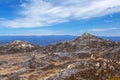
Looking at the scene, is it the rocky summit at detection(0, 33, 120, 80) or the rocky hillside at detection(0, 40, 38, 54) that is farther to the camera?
the rocky hillside at detection(0, 40, 38, 54)

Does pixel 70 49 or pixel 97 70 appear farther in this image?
pixel 70 49

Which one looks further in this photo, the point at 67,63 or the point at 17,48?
the point at 17,48

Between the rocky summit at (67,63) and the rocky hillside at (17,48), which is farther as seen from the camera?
the rocky hillside at (17,48)

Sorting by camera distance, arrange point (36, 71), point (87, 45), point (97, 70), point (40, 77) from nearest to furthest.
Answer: point (97, 70), point (40, 77), point (36, 71), point (87, 45)

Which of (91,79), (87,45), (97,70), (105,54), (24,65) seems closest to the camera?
(91,79)

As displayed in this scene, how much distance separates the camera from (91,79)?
4781 centimetres

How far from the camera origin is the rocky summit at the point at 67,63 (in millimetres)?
51000

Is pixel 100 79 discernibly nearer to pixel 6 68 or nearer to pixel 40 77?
pixel 40 77

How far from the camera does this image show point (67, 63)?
2522 inches

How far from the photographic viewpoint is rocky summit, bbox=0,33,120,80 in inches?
2008

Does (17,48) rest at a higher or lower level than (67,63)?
higher

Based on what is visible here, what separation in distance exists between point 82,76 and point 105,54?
26.1 m

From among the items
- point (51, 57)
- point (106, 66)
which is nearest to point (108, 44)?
point (51, 57)

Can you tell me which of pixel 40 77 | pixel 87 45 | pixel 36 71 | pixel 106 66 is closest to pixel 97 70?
pixel 106 66
